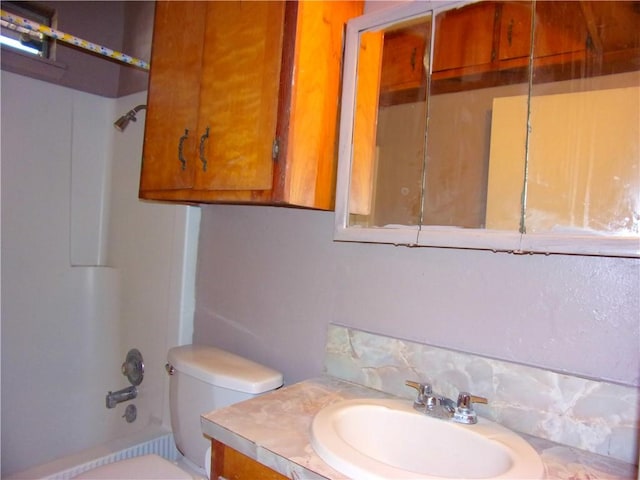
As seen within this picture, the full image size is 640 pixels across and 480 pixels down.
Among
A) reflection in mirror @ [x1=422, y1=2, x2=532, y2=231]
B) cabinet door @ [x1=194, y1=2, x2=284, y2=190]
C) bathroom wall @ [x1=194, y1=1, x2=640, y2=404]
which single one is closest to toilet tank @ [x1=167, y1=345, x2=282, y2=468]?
bathroom wall @ [x1=194, y1=1, x2=640, y2=404]

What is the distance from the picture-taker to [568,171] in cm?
96

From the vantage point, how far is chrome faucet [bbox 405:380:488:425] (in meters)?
0.96

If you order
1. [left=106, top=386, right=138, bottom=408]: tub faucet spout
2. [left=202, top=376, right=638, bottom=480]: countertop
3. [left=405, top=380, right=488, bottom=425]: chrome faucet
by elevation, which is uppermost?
[left=405, top=380, right=488, bottom=425]: chrome faucet

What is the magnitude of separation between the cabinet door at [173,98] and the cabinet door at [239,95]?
0.05 meters

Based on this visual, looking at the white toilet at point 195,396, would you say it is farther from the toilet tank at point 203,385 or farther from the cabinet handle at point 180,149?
the cabinet handle at point 180,149

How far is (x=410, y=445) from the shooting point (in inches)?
39.1

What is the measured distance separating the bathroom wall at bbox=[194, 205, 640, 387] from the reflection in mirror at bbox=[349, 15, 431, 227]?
0.12 m

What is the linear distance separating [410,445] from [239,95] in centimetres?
95

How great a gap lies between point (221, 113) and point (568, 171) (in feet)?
2.83

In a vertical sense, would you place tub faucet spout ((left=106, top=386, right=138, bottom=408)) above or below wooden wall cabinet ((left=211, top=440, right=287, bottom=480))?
below

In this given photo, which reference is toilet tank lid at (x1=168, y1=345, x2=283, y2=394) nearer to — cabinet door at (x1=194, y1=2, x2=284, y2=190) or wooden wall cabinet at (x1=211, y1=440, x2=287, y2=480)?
wooden wall cabinet at (x1=211, y1=440, x2=287, y2=480)

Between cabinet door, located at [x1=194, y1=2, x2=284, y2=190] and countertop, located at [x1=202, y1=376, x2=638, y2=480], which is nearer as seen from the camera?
countertop, located at [x1=202, y1=376, x2=638, y2=480]

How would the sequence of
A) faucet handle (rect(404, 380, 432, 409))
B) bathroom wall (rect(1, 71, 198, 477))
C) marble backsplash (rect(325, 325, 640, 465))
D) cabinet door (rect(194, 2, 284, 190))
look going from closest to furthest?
marble backsplash (rect(325, 325, 640, 465)) < faucet handle (rect(404, 380, 432, 409)) < cabinet door (rect(194, 2, 284, 190)) < bathroom wall (rect(1, 71, 198, 477))

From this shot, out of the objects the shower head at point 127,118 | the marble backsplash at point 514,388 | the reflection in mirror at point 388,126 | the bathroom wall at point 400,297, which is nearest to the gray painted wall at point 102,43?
the shower head at point 127,118
